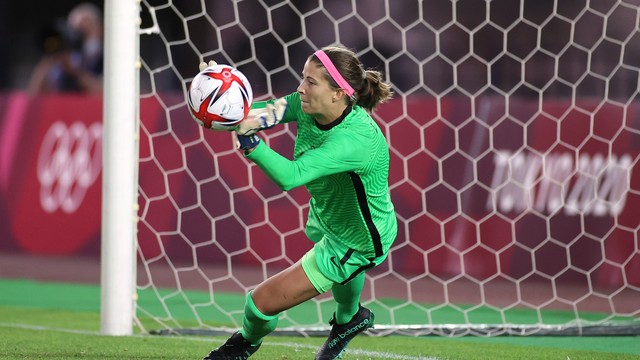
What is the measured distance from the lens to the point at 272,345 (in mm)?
6445

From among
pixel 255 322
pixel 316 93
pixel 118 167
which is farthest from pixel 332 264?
pixel 118 167

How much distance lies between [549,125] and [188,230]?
3.20 m

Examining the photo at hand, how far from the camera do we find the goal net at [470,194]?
8.68 m

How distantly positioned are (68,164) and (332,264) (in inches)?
242

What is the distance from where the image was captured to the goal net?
8.68 metres

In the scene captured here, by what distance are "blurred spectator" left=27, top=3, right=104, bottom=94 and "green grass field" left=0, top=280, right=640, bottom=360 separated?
5.74 m

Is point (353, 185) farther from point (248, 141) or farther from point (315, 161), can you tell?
point (248, 141)

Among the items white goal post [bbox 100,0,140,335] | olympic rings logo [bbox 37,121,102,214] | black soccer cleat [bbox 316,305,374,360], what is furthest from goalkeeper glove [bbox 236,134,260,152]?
olympic rings logo [bbox 37,121,102,214]

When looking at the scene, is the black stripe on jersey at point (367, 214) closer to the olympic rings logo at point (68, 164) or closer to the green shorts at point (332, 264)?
the green shorts at point (332, 264)

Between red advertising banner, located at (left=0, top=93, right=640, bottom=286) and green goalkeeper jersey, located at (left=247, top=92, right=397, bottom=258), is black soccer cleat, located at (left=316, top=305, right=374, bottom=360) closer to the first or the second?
green goalkeeper jersey, located at (left=247, top=92, right=397, bottom=258)

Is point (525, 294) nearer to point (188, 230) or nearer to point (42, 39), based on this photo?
point (188, 230)

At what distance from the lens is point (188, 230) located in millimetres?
10047

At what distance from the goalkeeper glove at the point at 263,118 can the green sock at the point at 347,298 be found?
2.85 feet

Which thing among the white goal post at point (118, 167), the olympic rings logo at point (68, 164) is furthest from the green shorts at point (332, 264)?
the olympic rings logo at point (68, 164)
